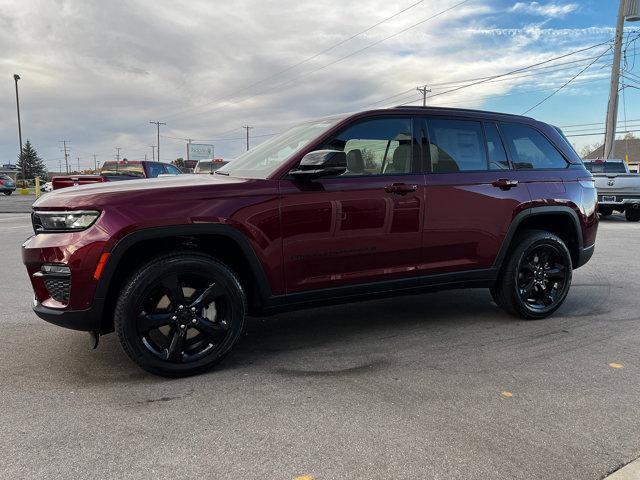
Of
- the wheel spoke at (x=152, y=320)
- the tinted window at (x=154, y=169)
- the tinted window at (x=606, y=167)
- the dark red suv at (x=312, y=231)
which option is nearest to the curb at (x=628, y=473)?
the dark red suv at (x=312, y=231)

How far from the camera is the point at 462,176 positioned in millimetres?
4191

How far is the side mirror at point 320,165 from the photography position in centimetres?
335

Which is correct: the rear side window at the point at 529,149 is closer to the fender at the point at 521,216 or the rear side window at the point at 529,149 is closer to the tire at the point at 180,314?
the fender at the point at 521,216

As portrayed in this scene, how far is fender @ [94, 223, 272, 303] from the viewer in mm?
3061

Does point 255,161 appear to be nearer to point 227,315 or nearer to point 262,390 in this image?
point 227,315

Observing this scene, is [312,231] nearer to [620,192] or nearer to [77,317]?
[77,317]

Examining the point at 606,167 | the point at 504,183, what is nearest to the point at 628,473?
the point at 504,183

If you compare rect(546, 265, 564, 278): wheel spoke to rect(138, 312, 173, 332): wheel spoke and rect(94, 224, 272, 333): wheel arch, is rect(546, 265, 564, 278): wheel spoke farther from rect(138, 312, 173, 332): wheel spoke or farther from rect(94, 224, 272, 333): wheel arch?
rect(138, 312, 173, 332): wheel spoke

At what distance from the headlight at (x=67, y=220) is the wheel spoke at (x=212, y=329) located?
3.04ft

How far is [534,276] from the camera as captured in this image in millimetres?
4695

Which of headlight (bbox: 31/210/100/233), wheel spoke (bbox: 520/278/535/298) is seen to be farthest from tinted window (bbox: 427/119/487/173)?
headlight (bbox: 31/210/100/233)

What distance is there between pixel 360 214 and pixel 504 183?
152cm

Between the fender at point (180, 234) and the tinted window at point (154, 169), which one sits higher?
the tinted window at point (154, 169)

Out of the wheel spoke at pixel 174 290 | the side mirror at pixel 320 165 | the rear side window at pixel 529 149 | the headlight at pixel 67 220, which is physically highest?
the rear side window at pixel 529 149
